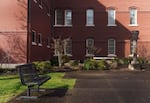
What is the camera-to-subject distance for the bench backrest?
12578mm

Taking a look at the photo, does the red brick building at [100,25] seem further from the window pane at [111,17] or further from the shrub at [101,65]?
the shrub at [101,65]

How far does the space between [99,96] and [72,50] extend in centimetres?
3279

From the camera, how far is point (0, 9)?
95.8ft

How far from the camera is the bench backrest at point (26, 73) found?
41.3ft

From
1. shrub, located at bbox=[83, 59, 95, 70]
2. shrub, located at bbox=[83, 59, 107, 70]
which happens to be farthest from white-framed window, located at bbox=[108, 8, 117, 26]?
shrub, located at bbox=[83, 59, 95, 70]

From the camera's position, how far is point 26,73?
13.2 metres

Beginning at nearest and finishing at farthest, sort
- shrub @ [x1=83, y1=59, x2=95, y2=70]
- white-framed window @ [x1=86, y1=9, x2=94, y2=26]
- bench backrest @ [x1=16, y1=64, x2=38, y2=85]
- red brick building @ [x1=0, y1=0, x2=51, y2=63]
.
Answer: bench backrest @ [x1=16, y1=64, x2=38, y2=85] → red brick building @ [x1=0, y1=0, x2=51, y2=63] → shrub @ [x1=83, y1=59, x2=95, y2=70] → white-framed window @ [x1=86, y1=9, x2=94, y2=26]

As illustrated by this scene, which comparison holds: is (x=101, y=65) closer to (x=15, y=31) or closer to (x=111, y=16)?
(x=15, y=31)

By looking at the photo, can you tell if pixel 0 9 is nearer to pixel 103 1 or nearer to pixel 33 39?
pixel 33 39

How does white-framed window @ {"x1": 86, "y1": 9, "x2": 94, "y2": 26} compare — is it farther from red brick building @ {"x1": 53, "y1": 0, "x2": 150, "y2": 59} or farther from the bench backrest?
the bench backrest

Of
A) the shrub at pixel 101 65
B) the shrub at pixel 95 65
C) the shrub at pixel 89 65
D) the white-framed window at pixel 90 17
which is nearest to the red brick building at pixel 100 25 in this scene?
the white-framed window at pixel 90 17

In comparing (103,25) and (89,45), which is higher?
(103,25)

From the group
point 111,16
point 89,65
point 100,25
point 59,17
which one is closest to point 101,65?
point 89,65

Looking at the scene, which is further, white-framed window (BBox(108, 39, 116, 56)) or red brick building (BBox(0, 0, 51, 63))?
white-framed window (BBox(108, 39, 116, 56))
